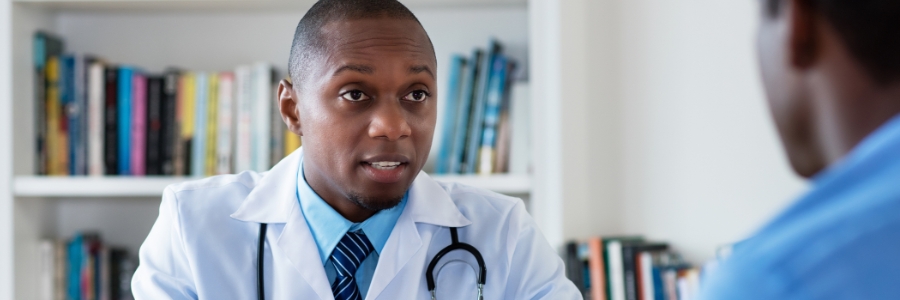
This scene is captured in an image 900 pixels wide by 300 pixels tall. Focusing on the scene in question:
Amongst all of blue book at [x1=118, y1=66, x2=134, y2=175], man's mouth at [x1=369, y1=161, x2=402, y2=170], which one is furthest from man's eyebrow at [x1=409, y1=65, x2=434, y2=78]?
blue book at [x1=118, y1=66, x2=134, y2=175]

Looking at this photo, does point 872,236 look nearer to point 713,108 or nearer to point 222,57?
point 713,108

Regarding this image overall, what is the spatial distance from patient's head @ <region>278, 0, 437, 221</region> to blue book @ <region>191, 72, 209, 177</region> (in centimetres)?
73

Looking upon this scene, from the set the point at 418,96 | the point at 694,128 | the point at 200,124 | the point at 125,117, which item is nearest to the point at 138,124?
the point at 125,117

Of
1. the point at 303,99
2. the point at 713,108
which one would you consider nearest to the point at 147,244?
the point at 303,99

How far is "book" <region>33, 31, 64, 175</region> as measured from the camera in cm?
175

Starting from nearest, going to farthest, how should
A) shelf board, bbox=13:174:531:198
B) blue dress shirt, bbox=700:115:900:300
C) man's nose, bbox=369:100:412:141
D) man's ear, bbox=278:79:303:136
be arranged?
blue dress shirt, bbox=700:115:900:300 → man's nose, bbox=369:100:412:141 → man's ear, bbox=278:79:303:136 → shelf board, bbox=13:174:531:198

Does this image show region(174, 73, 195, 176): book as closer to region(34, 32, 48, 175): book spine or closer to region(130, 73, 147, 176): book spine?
region(130, 73, 147, 176): book spine

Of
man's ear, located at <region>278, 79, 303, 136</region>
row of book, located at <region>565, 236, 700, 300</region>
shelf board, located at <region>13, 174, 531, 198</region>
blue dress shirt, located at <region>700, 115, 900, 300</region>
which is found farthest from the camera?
shelf board, located at <region>13, 174, 531, 198</region>

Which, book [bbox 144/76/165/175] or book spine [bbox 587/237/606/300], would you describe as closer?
book spine [bbox 587/237/606/300]

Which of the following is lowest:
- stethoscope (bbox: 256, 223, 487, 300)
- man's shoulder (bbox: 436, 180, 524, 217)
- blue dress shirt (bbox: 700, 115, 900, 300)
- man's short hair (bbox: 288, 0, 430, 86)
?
stethoscope (bbox: 256, 223, 487, 300)

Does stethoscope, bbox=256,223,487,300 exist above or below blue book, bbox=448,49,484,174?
below

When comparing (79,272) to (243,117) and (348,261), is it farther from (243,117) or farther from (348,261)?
(348,261)

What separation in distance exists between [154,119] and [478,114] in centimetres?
74

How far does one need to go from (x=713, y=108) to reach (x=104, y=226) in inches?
57.4
